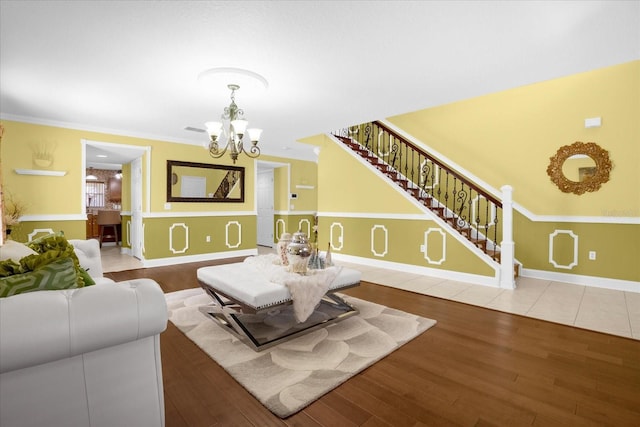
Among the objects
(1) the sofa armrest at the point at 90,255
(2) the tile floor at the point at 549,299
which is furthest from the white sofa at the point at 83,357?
(2) the tile floor at the point at 549,299

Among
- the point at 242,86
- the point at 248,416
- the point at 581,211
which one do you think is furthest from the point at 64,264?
the point at 581,211

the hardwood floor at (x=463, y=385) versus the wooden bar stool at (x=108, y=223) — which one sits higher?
the wooden bar stool at (x=108, y=223)

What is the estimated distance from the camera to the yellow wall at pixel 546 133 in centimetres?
416

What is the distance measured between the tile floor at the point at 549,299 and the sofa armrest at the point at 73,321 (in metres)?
3.50

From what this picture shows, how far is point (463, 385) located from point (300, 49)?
112 inches

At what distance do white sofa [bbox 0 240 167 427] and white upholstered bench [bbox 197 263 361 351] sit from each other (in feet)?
3.53

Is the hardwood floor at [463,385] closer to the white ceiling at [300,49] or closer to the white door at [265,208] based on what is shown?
the white ceiling at [300,49]

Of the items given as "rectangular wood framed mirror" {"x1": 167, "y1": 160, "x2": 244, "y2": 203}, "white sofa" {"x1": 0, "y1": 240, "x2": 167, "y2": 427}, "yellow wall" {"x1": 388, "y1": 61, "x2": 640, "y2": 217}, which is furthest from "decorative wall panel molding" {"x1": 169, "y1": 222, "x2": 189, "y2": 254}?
"yellow wall" {"x1": 388, "y1": 61, "x2": 640, "y2": 217}

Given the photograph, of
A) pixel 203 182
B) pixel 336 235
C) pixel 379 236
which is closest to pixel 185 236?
pixel 203 182

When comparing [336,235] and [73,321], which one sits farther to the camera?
[336,235]

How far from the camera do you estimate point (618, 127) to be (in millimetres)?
4207

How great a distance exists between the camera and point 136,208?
246 inches

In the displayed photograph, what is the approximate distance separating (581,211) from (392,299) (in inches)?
128

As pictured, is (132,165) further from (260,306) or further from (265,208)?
(260,306)
